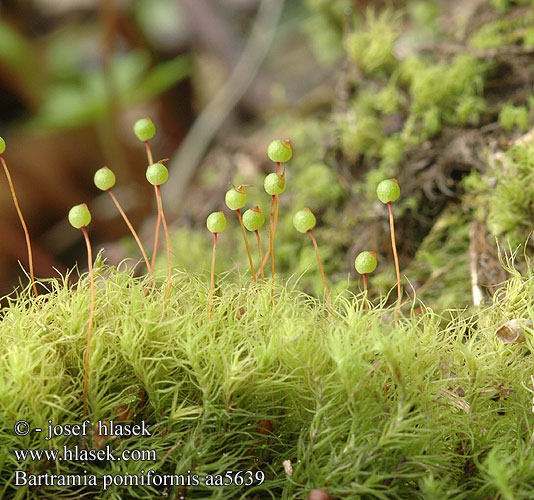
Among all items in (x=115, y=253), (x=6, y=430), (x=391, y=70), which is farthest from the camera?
(x=115, y=253)

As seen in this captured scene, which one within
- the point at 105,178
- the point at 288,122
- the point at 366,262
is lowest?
the point at 288,122

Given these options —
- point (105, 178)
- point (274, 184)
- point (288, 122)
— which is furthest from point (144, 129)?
point (288, 122)

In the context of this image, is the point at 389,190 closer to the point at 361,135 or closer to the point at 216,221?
the point at 216,221

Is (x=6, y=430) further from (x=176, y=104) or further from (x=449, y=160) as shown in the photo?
(x=176, y=104)

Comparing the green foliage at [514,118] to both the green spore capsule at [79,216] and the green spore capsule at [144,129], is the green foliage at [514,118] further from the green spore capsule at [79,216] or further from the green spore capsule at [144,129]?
the green spore capsule at [79,216]

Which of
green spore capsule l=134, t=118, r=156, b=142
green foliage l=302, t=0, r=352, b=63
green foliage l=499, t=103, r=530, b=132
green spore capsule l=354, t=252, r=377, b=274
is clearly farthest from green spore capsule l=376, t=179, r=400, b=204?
green foliage l=302, t=0, r=352, b=63

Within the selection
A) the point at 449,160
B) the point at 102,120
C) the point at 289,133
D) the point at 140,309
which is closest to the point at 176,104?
the point at 102,120
